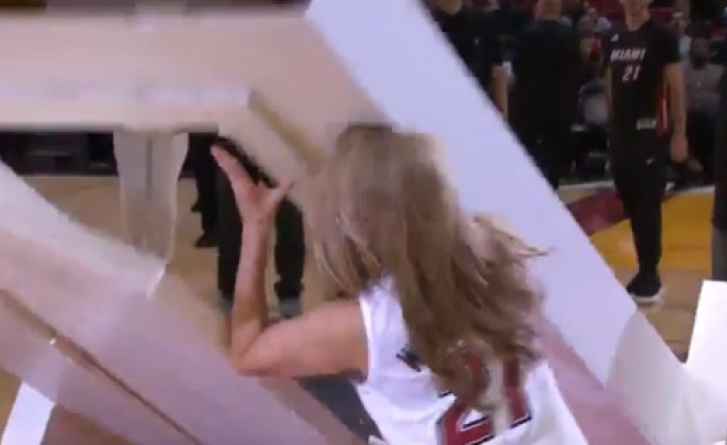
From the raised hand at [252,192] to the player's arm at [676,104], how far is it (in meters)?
2.68

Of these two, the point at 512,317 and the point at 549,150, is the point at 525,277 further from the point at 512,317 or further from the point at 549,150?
the point at 549,150

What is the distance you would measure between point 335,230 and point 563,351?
15.8 inches

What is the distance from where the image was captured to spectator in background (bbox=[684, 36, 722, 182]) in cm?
527

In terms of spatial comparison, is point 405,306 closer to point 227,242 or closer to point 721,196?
point 227,242

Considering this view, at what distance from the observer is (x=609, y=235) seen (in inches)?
187

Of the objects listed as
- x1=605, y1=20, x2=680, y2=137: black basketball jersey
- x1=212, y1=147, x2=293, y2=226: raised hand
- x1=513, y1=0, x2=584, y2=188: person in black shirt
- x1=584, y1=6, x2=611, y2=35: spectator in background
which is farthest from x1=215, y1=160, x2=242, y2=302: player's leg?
x1=584, y1=6, x2=611, y2=35: spectator in background

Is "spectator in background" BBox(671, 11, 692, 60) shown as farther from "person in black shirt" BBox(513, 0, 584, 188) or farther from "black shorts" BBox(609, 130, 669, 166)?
"black shorts" BBox(609, 130, 669, 166)

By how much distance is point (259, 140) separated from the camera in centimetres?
111

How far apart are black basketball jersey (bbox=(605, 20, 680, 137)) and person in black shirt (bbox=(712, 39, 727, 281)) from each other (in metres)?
0.41

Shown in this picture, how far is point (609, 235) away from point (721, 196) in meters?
1.56

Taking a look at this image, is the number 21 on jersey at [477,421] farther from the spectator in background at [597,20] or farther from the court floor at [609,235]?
the spectator in background at [597,20]

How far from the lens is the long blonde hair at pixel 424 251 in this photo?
1.14 metres

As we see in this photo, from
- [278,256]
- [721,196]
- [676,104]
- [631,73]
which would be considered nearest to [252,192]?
[278,256]

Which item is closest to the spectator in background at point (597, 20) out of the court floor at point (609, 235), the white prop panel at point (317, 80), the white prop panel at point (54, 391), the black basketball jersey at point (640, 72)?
the court floor at point (609, 235)
